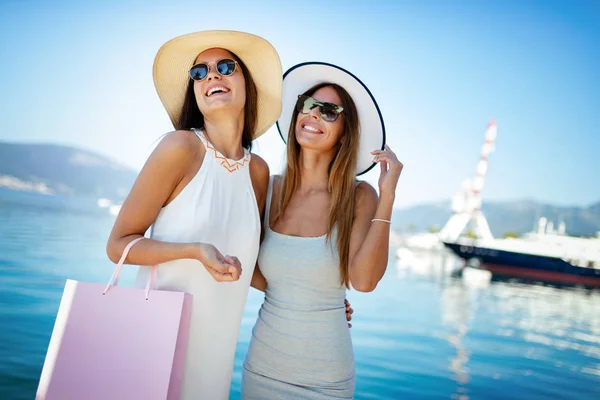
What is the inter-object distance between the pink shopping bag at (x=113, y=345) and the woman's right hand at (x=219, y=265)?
0.11 meters

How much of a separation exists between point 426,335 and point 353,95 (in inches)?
357

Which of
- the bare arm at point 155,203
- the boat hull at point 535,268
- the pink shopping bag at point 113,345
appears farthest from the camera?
the boat hull at point 535,268

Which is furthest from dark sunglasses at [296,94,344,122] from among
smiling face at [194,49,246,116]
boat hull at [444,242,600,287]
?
boat hull at [444,242,600,287]

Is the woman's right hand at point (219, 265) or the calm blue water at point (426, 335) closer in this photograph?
the woman's right hand at point (219, 265)

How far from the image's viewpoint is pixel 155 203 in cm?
165

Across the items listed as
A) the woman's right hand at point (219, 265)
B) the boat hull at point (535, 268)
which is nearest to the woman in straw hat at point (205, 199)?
the woman's right hand at point (219, 265)

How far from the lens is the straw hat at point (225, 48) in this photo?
75.3 inches

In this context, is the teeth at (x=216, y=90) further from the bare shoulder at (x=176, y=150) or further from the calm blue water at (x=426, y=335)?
the calm blue water at (x=426, y=335)

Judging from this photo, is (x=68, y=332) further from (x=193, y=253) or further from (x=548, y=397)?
(x=548, y=397)

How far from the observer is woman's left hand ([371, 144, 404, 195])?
195 centimetres

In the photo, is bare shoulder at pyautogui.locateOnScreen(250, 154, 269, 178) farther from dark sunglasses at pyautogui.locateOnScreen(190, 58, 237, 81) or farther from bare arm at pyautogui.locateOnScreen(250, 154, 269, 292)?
Answer: dark sunglasses at pyautogui.locateOnScreen(190, 58, 237, 81)

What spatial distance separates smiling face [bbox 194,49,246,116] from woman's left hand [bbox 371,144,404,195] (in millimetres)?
559

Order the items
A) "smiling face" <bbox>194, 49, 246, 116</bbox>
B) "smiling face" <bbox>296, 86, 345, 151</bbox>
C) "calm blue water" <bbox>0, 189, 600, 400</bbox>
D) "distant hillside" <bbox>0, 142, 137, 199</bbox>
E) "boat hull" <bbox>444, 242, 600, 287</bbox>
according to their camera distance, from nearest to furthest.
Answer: "smiling face" <bbox>194, 49, 246, 116</bbox>
"smiling face" <bbox>296, 86, 345, 151</bbox>
"calm blue water" <bbox>0, 189, 600, 400</bbox>
"boat hull" <bbox>444, 242, 600, 287</bbox>
"distant hillside" <bbox>0, 142, 137, 199</bbox>

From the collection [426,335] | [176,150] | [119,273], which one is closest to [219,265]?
[119,273]
